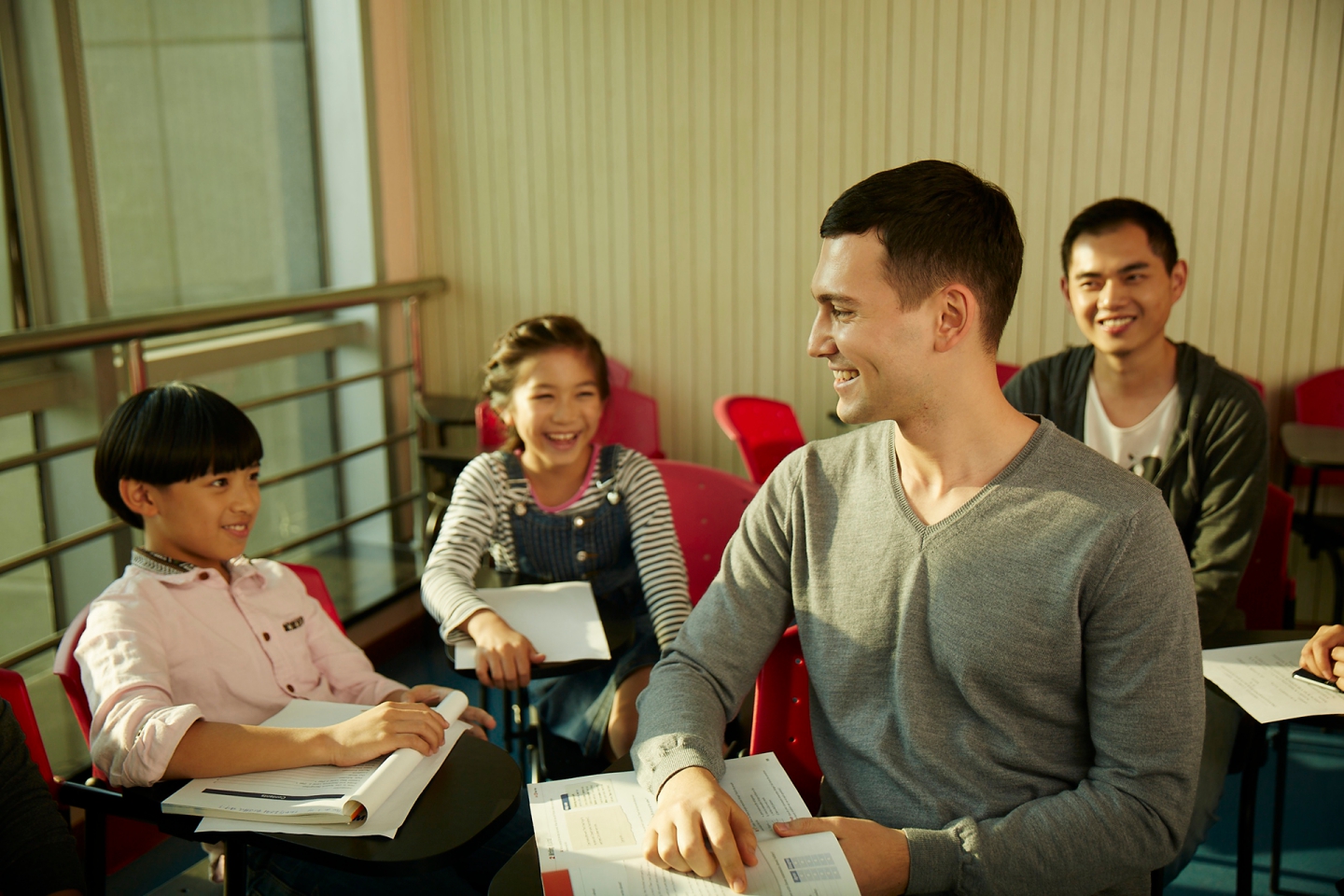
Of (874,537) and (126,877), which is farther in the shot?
(126,877)

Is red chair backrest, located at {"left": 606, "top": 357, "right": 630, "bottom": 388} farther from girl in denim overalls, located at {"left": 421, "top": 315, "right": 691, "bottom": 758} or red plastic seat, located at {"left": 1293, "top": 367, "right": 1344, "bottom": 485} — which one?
red plastic seat, located at {"left": 1293, "top": 367, "right": 1344, "bottom": 485}

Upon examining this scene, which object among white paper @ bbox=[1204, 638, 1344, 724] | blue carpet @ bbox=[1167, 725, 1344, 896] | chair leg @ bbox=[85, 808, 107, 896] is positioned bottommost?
blue carpet @ bbox=[1167, 725, 1344, 896]

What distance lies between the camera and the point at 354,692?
1666 mm

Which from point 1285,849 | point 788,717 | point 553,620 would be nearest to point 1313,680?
point 788,717

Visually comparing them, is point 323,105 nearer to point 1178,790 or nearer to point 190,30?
point 190,30

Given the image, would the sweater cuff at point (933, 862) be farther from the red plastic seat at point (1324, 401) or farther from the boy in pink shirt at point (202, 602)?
the red plastic seat at point (1324, 401)

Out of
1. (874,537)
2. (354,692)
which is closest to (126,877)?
(354,692)

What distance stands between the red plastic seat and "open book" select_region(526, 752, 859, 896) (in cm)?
260

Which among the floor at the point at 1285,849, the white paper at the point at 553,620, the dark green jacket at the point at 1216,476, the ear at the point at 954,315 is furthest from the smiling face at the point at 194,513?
the dark green jacket at the point at 1216,476

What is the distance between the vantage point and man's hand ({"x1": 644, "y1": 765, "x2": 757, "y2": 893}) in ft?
3.29

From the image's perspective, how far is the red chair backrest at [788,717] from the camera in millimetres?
1451

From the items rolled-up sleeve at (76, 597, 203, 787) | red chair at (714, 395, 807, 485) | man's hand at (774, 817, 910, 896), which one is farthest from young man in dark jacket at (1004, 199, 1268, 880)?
rolled-up sleeve at (76, 597, 203, 787)

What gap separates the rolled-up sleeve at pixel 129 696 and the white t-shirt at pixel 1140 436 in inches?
70.5

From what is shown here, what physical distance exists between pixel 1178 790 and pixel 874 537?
415mm
